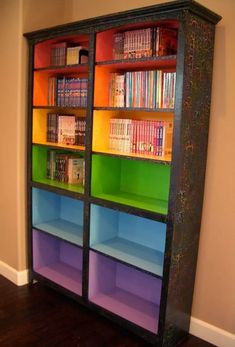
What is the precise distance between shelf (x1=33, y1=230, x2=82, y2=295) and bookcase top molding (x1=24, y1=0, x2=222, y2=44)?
1.64 meters

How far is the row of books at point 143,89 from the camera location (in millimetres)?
2102

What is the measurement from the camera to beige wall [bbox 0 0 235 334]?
2.12 meters

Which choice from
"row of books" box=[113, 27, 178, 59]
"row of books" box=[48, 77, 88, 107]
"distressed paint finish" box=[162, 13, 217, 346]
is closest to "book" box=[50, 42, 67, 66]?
"row of books" box=[48, 77, 88, 107]

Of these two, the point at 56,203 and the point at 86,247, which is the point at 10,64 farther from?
the point at 86,247

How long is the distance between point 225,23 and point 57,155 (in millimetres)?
1626

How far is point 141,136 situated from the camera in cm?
231

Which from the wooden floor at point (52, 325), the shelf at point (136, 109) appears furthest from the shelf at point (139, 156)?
the wooden floor at point (52, 325)

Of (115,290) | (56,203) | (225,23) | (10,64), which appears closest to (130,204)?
(115,290)

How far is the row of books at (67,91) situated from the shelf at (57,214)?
0.78 metres

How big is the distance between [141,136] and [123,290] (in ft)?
4.20

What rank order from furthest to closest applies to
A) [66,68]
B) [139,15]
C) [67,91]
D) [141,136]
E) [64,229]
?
[64,229]
[67,91]
[66,68]
[141,136]
[139,15]

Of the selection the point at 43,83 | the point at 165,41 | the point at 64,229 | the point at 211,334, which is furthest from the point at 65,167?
the point at 211,334

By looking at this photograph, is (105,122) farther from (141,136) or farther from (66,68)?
(66,68)

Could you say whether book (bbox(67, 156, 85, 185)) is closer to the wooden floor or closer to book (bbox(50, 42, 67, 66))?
book (bbox(50, 42, 67, 66))
